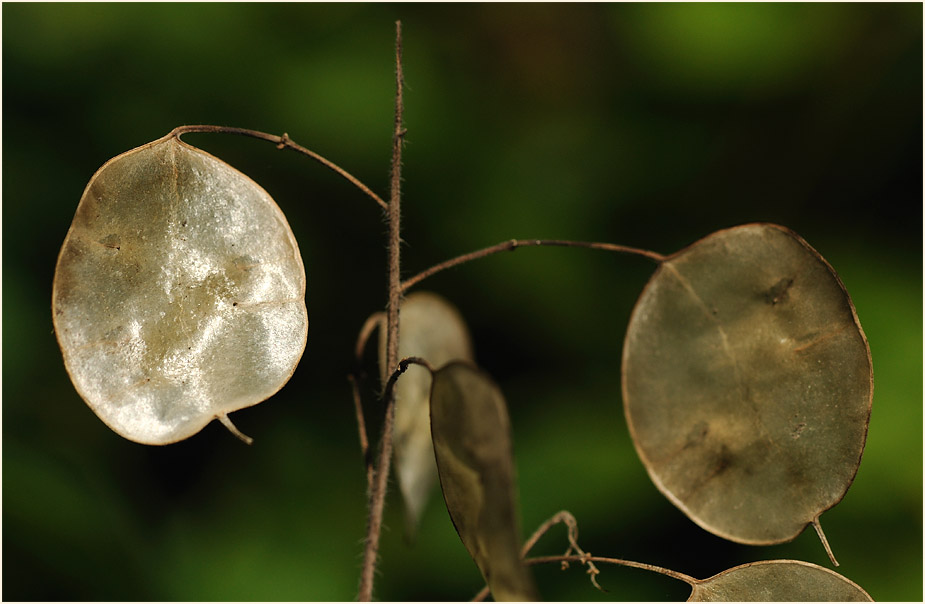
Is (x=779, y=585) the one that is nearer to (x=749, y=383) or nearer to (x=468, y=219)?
(x=749, y=383)

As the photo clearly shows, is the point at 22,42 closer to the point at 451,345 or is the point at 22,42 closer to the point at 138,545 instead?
the point at 138,545

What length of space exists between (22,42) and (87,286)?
36.8 inches

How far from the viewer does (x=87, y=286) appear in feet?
1.04

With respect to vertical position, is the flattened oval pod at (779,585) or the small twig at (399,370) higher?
the small twig at (399,370)

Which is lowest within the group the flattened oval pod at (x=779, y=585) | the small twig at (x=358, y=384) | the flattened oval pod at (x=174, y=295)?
the flattened oval pod at (x=779, y=585)

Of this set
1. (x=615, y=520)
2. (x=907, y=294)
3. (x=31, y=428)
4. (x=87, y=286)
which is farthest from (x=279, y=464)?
(x=907, y=294)

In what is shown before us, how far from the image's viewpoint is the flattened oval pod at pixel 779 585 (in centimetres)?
35

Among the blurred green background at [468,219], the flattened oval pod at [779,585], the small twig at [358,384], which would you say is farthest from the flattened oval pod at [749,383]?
the blurred green background at [468,219]

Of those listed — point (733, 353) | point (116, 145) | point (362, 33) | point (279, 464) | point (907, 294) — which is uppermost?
point (362, 33)

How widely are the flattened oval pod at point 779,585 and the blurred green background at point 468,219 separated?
0.65 m

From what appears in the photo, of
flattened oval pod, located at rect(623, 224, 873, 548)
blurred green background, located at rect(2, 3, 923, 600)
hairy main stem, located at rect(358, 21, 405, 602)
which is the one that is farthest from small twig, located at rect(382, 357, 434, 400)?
blurred green background, located at rect(2, 3, 923, 600)

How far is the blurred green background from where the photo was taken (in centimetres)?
99

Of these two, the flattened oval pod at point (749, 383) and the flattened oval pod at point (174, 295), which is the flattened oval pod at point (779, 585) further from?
the flattened oval pod at point (174, 295)

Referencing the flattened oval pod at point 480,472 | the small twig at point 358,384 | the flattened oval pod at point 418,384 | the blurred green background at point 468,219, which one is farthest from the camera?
the blurred green background at point 468,219
